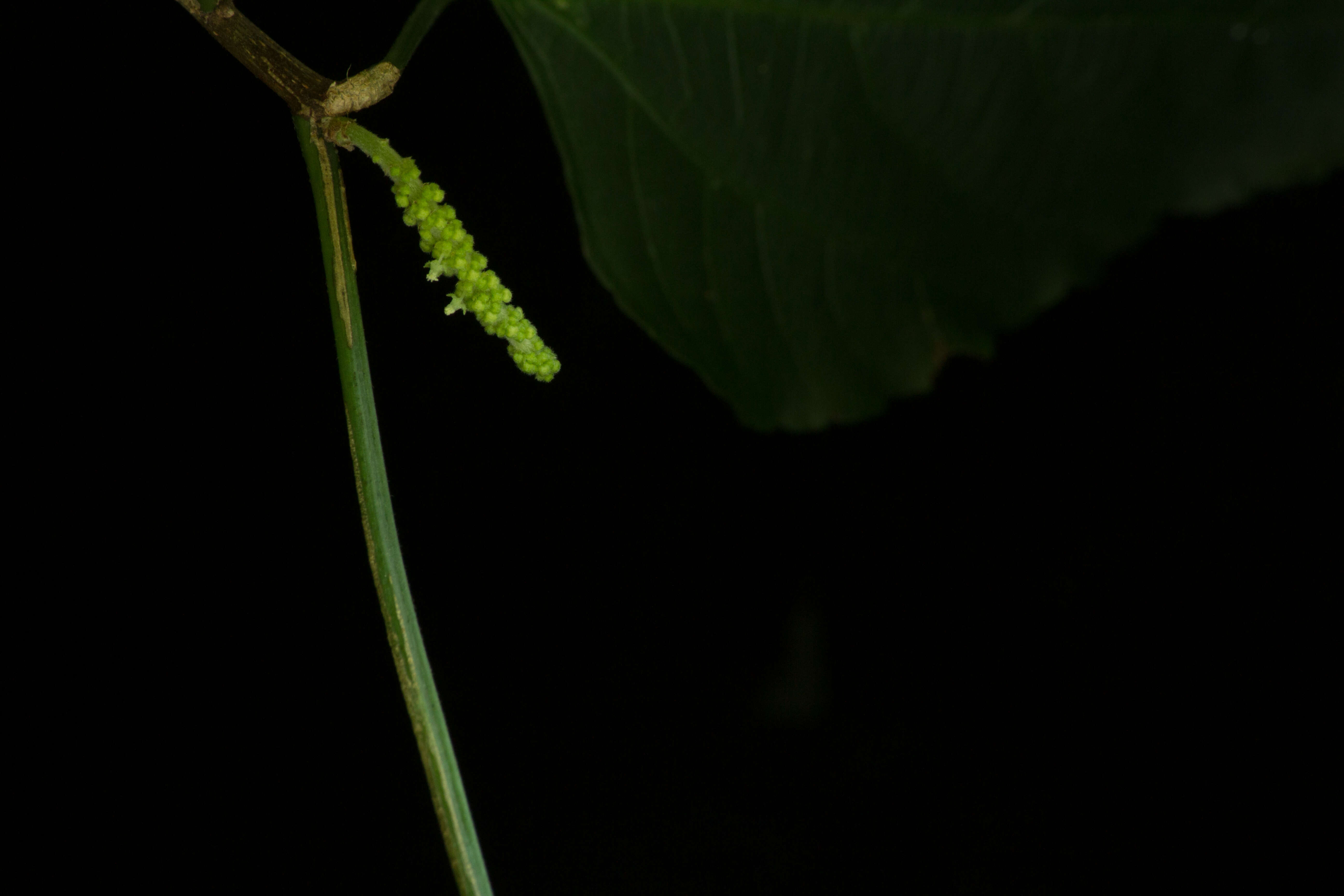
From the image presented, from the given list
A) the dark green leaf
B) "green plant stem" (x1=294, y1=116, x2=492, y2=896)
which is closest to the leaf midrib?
the dark green leaf

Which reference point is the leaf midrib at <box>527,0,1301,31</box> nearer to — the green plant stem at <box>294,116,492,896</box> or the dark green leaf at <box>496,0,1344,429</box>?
the dark green leaf at <box>496,0,1344,429</box>

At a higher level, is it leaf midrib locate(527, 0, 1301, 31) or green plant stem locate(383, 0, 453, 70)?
green plant stem locate(383, 0, 453, 70)

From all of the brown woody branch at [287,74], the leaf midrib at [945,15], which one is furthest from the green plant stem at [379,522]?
the leaf midrib at [945,15]

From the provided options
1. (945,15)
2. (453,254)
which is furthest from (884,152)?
(453,254)

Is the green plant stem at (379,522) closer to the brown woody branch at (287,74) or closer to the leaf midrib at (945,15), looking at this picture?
the brown woody branch at (287,74)

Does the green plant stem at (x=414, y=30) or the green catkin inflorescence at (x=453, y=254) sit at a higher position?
the green plant stem at (x=414, y=30)

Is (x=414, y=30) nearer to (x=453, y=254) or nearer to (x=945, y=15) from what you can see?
(x=453, y=254)

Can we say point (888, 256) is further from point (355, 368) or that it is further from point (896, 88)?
point (355, 368)
